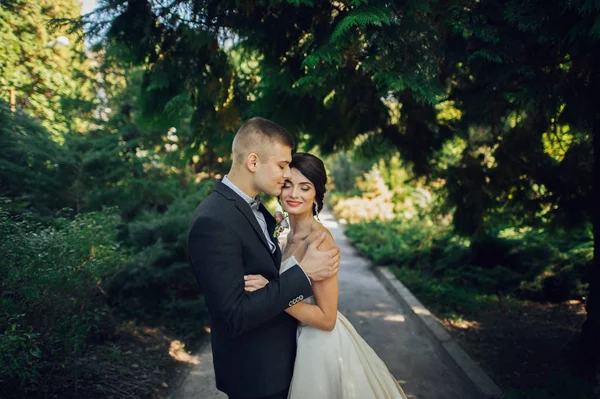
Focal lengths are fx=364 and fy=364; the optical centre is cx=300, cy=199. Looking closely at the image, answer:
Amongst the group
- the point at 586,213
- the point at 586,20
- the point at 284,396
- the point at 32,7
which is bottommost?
the point at 284,396

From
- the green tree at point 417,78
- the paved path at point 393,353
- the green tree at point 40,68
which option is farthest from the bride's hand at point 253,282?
the green tree at point 40,68

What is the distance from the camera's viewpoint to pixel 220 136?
4031 mm

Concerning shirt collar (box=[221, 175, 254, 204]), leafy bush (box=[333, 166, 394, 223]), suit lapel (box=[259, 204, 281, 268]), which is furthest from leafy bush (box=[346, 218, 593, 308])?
leafy bush (box=[333, 166, 394, 223])

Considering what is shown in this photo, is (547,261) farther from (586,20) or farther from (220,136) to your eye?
(220,136)

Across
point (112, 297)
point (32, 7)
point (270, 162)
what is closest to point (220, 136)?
point (270, 162)

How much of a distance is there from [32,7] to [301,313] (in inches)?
256

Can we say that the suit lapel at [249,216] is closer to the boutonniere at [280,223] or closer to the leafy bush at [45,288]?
the boutonniere at [280,223]

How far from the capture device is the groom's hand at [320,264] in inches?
76.4

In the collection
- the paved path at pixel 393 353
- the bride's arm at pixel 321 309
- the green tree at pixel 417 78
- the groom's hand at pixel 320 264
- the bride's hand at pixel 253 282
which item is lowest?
the paved path at pixel 393 353

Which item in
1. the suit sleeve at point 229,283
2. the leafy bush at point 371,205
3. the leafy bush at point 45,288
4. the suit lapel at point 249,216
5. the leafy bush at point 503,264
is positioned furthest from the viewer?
the leafy bush at point 371,205

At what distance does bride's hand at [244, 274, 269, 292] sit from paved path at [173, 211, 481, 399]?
265cm

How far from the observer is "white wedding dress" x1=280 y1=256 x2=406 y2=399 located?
6.59 ft

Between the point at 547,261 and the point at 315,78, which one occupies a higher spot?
the point at 315,78

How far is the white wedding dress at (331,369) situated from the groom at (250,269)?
78mm
